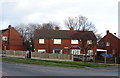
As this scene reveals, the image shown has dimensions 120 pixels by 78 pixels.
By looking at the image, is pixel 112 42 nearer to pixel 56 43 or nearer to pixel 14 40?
pixel 56 43

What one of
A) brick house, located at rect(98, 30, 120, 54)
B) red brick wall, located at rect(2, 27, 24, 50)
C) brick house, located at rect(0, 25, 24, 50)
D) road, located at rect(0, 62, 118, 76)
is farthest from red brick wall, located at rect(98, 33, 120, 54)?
road, located at rect(0, 62, 118, 76)

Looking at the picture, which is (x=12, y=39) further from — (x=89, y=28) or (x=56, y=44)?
(x=89, y=28)

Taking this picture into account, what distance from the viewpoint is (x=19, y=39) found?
70.0 metres

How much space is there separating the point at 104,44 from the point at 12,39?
2853cm

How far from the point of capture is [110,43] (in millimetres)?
63281

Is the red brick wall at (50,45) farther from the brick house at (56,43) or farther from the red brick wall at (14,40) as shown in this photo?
the red brick wall at (14,40)

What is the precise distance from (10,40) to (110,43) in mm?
30566

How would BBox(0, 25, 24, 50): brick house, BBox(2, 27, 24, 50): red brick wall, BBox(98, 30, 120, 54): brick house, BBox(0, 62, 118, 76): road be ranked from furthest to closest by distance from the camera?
1. BBox(2, 27, 24, 50): red brick wall
2. BBox(0, 25, 24, 50): brick house
3. BBox(98, 30, 120, 54): brick house
4. BBox(0, 62, 118, 76): road

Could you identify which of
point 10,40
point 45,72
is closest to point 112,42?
point 10,40

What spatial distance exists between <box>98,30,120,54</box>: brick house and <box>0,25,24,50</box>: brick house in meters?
25.5

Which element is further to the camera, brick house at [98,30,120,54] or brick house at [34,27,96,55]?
brick house at [98,30,120,54]

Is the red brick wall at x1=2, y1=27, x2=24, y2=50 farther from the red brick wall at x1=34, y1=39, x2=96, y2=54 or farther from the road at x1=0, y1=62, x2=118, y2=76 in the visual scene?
the road at x1=0, y1=62, x2=118, y2=76

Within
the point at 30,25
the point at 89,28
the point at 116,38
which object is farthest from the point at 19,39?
the point at 116,38

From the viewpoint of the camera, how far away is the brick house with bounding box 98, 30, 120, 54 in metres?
61.1
